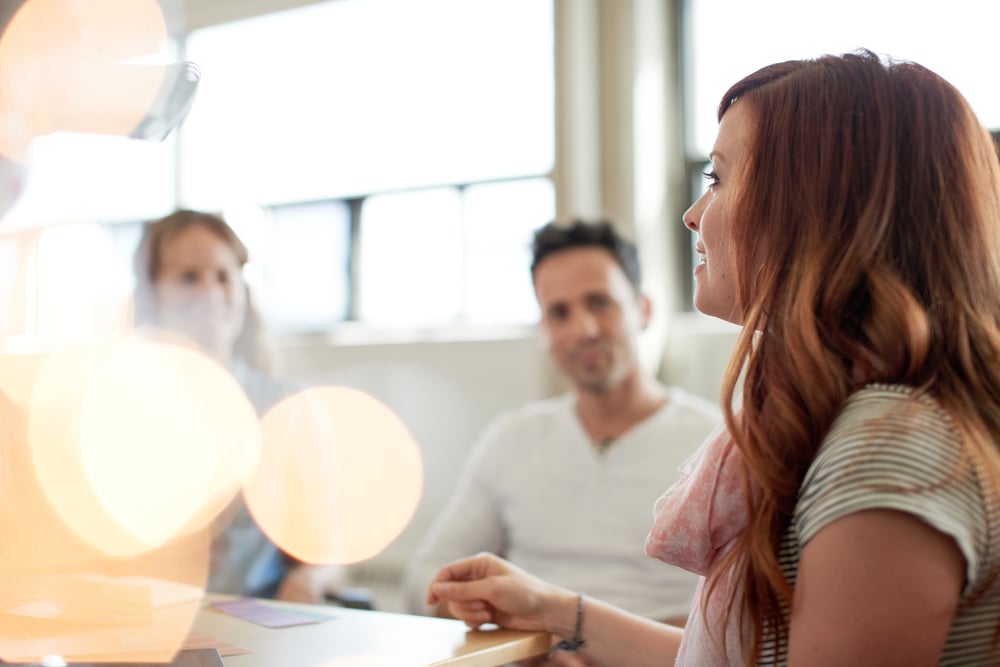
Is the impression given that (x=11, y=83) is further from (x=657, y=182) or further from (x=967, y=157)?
(x=657, y=182)

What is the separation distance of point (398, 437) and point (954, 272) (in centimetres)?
298

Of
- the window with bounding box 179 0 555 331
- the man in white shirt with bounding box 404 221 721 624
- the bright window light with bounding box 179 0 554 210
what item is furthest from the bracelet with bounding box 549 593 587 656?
the bright window light with bounding box 179 0 554 210

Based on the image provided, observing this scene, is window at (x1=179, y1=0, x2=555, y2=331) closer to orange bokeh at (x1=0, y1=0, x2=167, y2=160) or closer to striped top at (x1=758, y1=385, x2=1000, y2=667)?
orange bokeh at (x1=0, y1=0, x2=167, y2=160)

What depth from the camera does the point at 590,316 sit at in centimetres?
257

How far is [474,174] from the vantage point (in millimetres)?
3770

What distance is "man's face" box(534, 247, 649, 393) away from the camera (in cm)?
250

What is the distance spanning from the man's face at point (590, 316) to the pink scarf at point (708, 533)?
139cm

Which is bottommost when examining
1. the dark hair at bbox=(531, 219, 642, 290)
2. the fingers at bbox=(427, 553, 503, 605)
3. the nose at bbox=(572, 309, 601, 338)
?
the fingers at bbox=(427, 553, 503, 605)

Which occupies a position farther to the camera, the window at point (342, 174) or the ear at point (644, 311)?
the window at point (342, 174)

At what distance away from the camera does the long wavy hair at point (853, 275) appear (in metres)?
0.92

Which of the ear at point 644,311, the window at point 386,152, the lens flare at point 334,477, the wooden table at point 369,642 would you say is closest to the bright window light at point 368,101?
the window at point 386,152

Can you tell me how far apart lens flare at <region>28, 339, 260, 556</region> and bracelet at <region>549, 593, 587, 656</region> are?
1.49 m

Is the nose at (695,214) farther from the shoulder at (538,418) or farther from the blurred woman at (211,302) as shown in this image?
the blurred woman at (211,302)

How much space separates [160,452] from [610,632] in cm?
176
